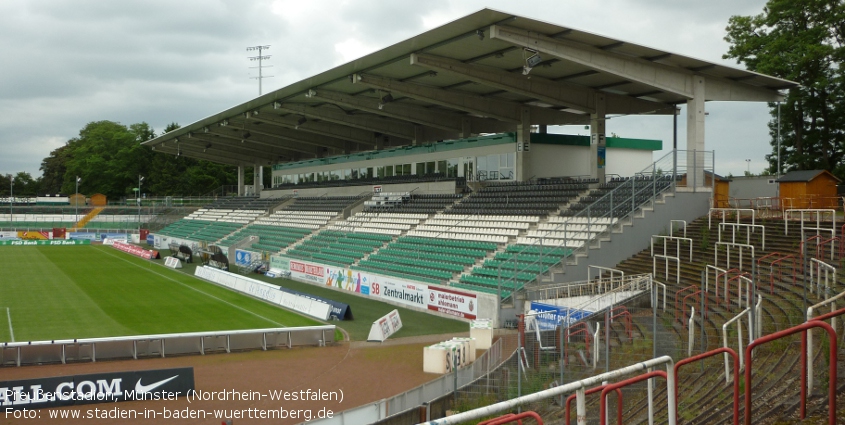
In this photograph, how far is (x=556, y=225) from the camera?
90.0 ft

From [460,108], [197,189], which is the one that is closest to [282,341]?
[460,108]

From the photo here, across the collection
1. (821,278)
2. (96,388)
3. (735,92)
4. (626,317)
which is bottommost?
(96,388)

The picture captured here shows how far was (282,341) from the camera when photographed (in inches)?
763

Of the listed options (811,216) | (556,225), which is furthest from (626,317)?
(556,225)

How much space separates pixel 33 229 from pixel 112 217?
7301 millimetres

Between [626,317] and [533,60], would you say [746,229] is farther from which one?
[626,317]

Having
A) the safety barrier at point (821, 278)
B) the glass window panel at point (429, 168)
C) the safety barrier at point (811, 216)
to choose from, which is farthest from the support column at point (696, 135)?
the glass window panel at point (429, 168)

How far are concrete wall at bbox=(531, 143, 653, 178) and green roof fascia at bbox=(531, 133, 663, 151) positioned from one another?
197 mm

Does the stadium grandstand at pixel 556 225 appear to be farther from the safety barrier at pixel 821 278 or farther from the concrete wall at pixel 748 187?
the concrete wall at pixel 748 187

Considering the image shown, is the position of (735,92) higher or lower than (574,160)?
higher

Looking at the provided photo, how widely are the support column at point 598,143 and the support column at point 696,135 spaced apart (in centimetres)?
521

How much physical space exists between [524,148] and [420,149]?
9846mm

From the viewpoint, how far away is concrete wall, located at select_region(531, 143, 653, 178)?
36594mm

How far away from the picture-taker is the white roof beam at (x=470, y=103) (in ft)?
108
